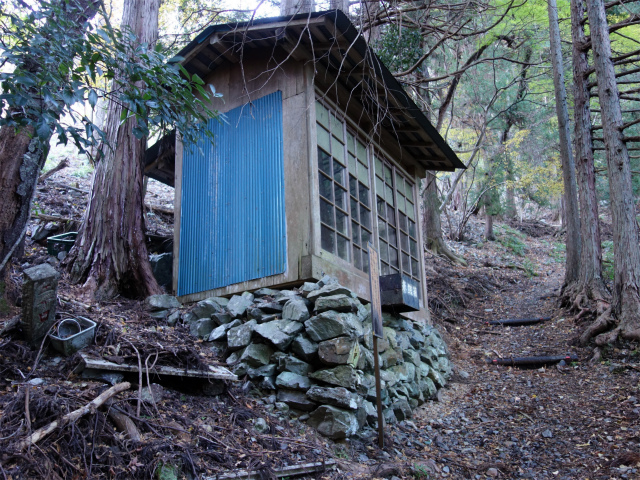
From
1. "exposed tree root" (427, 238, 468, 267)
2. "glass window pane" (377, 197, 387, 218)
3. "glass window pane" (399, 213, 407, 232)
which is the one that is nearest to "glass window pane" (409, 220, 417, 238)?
"glass window pane" (399, 213, 407, 232)

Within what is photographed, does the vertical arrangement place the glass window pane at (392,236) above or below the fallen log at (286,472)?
above

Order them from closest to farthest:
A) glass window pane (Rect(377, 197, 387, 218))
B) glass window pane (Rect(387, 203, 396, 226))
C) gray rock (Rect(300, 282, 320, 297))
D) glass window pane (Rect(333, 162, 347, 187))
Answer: gray rock (Rect(300, 282, 320, 297)) → glass window pane (Rect(333, 162, 347, 187)) → glass window pane (Rect(377, 197, 387, 218)) → glass window pane (Rect(387, 203, 396, 226))

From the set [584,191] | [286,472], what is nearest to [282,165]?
[286,472]

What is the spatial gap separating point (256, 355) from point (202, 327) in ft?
3.31

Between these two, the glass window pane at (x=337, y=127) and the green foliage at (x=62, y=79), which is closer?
the green foliage at (x=62, y=79)

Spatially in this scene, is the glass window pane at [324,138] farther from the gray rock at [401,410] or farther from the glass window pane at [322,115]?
the gray rock at [401,410]

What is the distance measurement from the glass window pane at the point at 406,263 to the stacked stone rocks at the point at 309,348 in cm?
297

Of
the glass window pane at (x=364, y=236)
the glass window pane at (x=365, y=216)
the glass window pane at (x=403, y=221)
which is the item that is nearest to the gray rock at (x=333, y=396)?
the glass window pane at (x=364, y=236)

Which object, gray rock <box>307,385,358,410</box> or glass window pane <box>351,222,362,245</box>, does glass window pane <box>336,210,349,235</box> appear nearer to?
glass window pane <box>351,222,362,245</box>

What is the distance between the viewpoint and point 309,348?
19.0 ft

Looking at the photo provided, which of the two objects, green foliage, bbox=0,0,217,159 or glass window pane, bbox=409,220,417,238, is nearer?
green foliage, bbox=0,0,217,159

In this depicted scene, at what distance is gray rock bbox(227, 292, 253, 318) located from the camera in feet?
20.9

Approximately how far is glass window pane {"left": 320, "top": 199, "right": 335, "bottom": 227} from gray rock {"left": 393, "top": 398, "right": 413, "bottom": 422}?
8.46ft

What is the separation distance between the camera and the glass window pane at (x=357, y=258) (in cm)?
773
